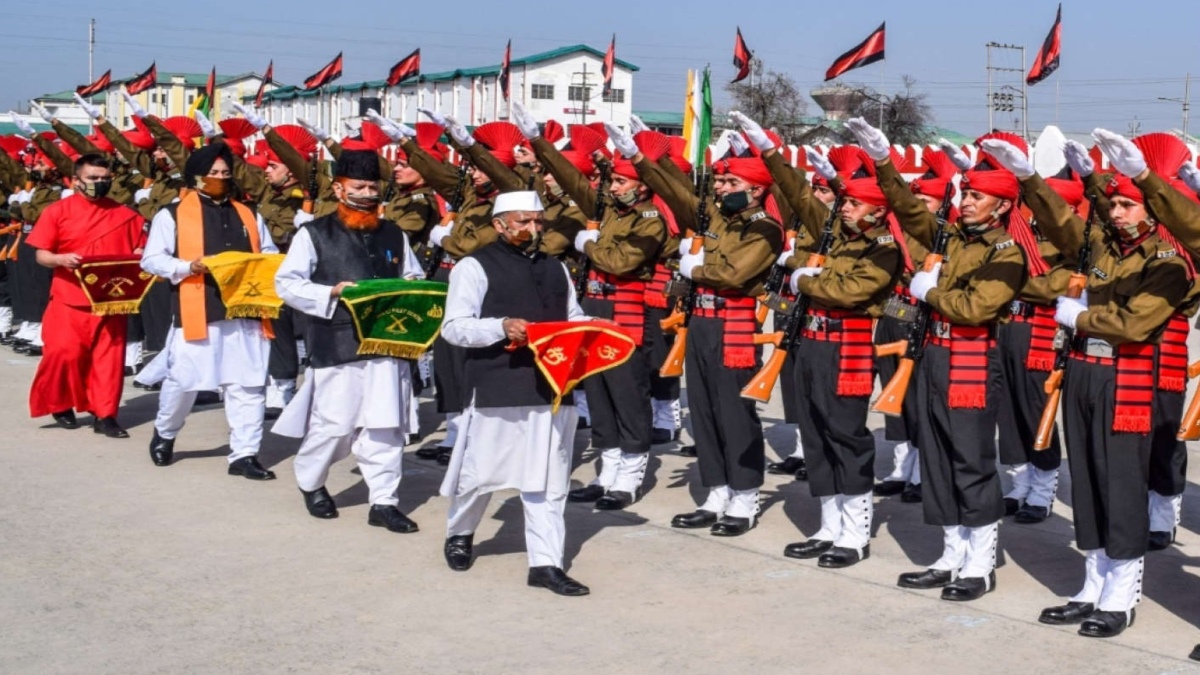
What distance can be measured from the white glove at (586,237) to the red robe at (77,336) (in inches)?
138

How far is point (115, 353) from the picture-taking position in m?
11.0

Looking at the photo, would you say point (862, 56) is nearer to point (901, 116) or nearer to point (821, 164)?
point (821, 164)

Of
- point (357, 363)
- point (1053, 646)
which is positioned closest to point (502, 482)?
point (357, 363)

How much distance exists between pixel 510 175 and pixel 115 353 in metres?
3.17

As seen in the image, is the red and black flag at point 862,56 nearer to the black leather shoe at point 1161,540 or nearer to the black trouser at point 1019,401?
the black trouser at point 1019,401

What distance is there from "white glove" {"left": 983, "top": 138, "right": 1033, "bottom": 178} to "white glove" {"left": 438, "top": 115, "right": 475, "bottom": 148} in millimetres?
4324

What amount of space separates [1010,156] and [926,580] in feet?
6.51

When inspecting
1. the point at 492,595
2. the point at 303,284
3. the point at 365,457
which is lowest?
the point at 492,595

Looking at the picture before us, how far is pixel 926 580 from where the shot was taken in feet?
23.0

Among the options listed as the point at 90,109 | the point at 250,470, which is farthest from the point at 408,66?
the point at 250,470

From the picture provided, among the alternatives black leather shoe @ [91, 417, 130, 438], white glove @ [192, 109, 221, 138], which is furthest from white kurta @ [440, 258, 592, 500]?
white glove @ [192, 109, 221, 138]

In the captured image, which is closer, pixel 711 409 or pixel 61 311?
pixel 711 409

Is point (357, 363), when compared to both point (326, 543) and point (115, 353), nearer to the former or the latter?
point (326, 543)

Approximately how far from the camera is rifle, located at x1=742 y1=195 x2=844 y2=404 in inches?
299
